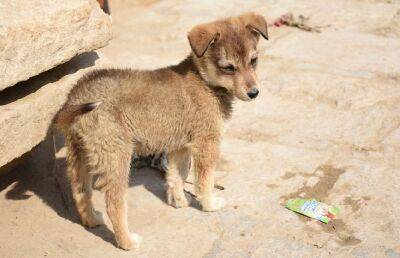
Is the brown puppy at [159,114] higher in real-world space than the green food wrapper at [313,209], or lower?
higher

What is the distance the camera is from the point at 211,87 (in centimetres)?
480

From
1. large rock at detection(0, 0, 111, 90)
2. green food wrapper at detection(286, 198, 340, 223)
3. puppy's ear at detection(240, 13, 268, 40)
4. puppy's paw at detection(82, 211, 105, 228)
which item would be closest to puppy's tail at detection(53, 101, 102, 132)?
large rock at detection(0, 0, 111, 90)

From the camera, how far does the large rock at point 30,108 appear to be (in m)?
4.65

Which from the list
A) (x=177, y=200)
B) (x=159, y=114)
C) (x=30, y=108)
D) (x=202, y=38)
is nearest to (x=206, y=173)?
(x=177, y=200)

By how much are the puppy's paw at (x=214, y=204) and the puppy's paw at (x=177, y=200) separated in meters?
0.22

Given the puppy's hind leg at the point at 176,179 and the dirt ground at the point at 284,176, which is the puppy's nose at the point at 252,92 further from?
the dirt ground at the point at 284,176

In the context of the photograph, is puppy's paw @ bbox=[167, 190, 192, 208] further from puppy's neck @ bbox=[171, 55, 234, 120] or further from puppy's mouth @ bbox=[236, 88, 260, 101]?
puppy's mouth @ bbox=[236, 88, 260, 101]

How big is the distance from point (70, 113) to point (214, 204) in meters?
1.57

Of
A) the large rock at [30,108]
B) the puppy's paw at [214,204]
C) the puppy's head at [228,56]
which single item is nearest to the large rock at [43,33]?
the large rock at [30,108]

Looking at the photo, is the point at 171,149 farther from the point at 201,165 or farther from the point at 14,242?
the point at 14,242

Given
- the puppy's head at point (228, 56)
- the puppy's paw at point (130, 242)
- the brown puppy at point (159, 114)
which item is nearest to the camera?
the brown puppy at point (159, 114)

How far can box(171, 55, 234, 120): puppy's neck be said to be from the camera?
4797 mm

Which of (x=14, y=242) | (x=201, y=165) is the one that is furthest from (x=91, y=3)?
(x=14, y=242)

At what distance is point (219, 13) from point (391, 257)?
6.40 metres
